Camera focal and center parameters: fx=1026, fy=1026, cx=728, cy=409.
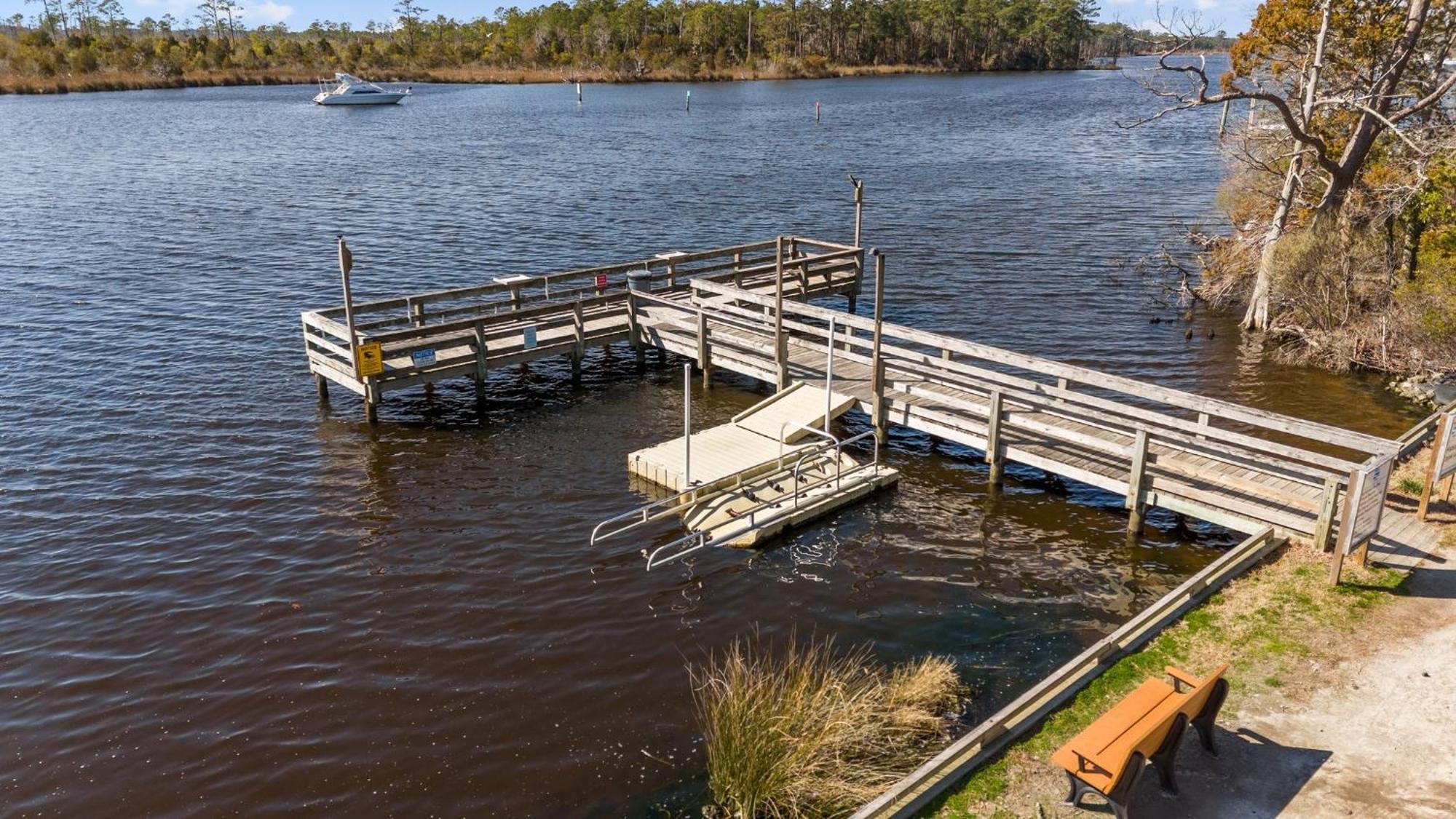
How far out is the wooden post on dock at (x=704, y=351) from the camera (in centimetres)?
2105

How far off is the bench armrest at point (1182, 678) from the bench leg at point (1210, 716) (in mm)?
324

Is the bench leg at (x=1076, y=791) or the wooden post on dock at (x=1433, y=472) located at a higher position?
the wooden post on dock at (x=1433, y=472)

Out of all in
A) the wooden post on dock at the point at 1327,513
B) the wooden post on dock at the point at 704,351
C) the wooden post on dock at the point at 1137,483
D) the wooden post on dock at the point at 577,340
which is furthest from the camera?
the wooden post on dock at the point at 577,340

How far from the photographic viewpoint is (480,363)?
66.6 feet

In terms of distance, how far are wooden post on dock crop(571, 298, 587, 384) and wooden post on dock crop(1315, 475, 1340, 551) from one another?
46.1 feet

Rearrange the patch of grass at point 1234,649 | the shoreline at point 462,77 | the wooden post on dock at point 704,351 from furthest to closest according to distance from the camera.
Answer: the shoreline at point 462,77 → the wooden post on dock at point 704,351 → the patch of grass at point 1234,649

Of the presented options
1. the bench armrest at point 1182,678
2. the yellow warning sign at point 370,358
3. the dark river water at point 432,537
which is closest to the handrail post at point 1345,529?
the dark river water at point 432,537

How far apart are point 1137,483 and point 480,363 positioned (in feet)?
40.5

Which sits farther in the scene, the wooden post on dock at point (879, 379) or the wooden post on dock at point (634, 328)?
the wooden post on dock at point (634, 328)

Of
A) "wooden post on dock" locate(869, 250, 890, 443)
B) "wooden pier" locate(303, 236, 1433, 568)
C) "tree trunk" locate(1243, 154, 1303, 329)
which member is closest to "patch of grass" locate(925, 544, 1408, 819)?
"wooden pier" locate(303, 236, 1433, 568)

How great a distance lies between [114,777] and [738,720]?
6642 millimetres

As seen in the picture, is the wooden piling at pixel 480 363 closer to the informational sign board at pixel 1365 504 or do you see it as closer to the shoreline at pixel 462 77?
the informational sign board at pixel 1365 504

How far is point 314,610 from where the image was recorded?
1349cm

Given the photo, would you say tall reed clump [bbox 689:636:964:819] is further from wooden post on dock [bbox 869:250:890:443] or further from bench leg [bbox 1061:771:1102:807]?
wooden post on dock [bbox 869:250:890:443]
